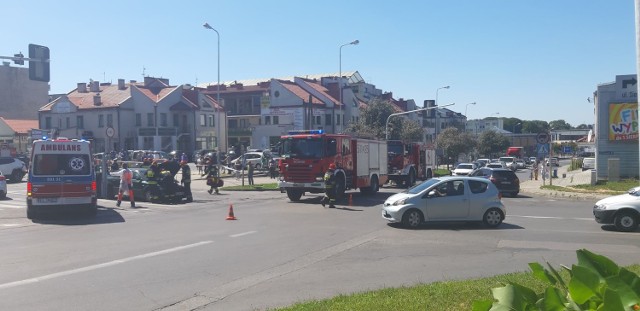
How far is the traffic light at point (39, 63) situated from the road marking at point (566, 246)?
17649 millimetres

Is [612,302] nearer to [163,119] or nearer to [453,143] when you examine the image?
[453,143]

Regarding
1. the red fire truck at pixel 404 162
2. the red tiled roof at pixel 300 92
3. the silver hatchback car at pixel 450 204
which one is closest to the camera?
the silver hatchback car at pixel 450 204

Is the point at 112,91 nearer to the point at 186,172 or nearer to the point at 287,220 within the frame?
the point at 186,172

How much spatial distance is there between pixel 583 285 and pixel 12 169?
43.1m

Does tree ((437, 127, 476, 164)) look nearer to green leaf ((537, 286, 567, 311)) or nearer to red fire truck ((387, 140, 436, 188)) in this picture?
red fire truck ((387, 140, 436, 188))

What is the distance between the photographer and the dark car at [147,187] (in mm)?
25312

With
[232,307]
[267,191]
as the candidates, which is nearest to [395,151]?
[267,191]

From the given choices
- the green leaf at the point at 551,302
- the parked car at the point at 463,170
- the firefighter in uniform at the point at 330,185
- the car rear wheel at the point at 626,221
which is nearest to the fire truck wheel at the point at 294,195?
the firefighter in uniform at the point at 330,185

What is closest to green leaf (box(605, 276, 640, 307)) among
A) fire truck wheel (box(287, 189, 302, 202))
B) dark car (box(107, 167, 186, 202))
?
dark car (box(107, 167, 186, 202))

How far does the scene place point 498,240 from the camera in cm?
1465

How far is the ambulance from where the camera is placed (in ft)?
62.4

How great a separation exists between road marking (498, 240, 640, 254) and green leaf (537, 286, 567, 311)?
11.2 metres

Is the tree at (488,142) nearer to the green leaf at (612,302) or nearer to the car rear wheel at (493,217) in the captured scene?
the car rear wheel at (493,217)

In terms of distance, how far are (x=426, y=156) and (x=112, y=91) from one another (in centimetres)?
4898
